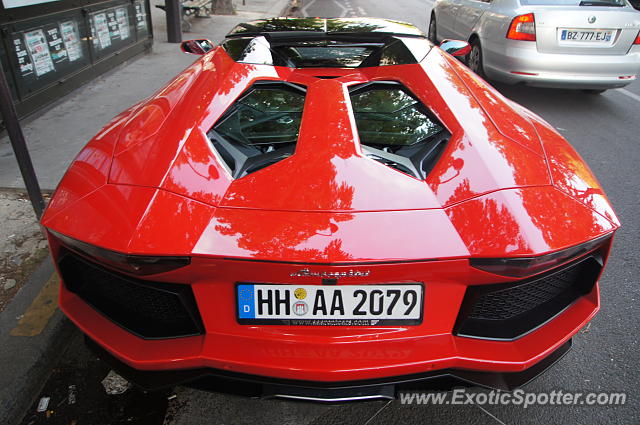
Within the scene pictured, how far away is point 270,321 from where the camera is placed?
1408 mm

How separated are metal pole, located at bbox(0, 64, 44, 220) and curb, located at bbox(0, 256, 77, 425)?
17.9 inches

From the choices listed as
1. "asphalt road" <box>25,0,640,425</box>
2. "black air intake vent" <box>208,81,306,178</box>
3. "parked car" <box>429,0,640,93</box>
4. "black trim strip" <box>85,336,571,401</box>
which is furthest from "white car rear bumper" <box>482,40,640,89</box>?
"black trim strip" <box>85,336,571,401</box>

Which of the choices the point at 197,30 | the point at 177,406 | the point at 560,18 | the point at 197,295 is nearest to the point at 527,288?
the point at 197,295

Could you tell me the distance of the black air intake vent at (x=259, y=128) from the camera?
170 centimetres

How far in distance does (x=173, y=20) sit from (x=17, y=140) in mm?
6688

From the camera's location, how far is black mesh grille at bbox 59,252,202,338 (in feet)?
4.67

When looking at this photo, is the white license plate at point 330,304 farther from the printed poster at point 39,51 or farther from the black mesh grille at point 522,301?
the printed poster at point 39,51

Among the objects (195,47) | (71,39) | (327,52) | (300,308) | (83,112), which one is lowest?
(83,112)

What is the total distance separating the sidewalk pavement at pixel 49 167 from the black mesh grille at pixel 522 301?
5.71 ft

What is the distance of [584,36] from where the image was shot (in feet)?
16.9

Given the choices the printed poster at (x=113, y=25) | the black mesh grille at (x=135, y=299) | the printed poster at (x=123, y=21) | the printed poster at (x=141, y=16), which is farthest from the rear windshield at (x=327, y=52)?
the printed poster at (x=141, y=16)

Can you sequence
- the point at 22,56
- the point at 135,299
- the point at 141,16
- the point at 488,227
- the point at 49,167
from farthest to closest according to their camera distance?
the point at 141,16 → the point at 22,56 → the point at 49,167 → the point at 135,299 → the point at 488,227

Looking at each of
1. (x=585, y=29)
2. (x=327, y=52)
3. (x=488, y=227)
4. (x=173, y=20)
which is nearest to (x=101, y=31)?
(x=173, y=20)

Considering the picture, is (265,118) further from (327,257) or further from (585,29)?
(585,29)
